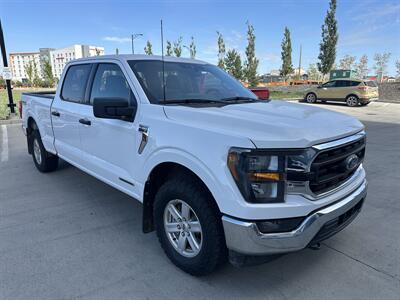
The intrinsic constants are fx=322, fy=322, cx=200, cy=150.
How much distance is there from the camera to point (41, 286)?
260 cm

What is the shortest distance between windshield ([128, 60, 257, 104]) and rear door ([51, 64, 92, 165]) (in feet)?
3.58

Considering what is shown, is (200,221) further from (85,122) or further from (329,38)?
(329,38)

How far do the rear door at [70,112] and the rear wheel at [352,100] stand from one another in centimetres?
1905

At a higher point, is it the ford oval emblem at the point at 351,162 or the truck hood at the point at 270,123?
the truck hood at the point at 270,123

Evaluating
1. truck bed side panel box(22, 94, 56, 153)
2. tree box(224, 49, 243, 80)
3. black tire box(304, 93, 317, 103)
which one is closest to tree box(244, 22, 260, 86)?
tree box(224, 49, 243, 80)

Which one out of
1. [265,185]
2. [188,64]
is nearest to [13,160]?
[188,64]

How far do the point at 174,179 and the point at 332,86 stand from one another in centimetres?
2053

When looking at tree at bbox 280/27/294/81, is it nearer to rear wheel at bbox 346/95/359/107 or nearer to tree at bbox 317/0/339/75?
tree at bbox 317/0/339/75

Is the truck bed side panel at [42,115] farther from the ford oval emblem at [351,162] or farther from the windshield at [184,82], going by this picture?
the ford oval emblem at [351,162]

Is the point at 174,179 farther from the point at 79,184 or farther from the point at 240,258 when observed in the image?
the point at 79,184

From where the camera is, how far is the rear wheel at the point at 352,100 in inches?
778

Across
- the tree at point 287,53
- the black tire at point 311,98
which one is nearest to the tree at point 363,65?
the tree at point 287,53

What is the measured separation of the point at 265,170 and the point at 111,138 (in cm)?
187

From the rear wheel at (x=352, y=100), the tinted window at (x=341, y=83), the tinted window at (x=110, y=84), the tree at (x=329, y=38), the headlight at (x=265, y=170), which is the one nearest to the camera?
the headlight at (x=265, y=170)
